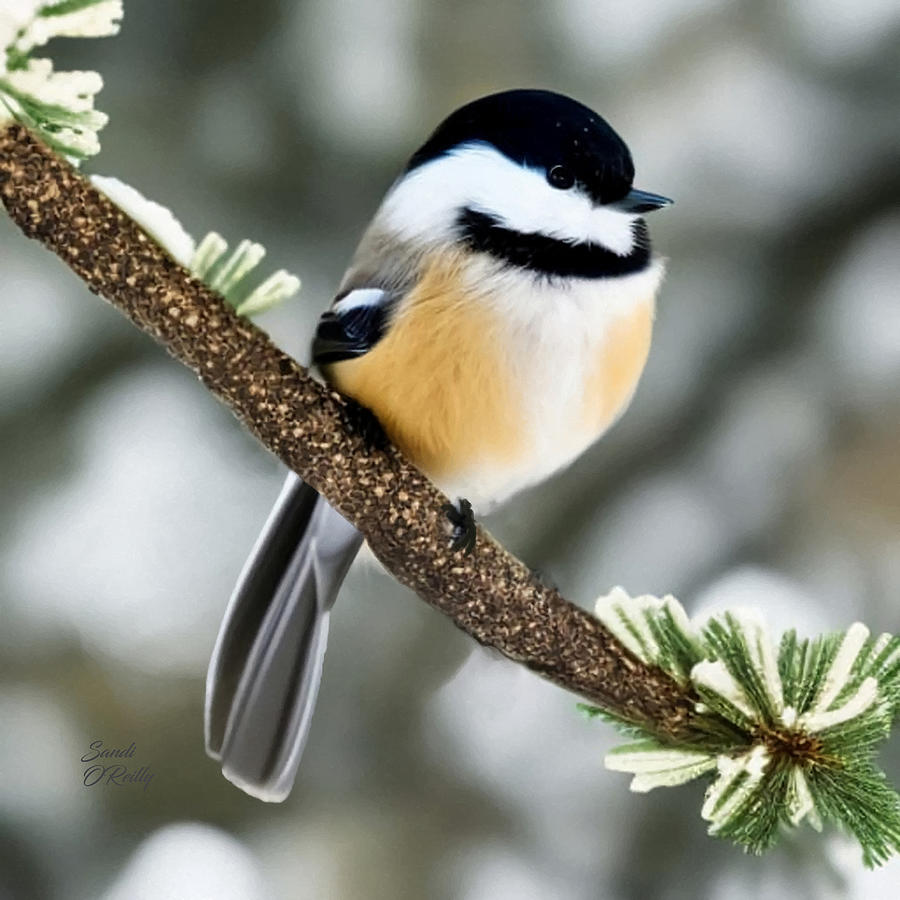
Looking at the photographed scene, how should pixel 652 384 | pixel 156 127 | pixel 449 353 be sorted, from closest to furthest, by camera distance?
pixel 449 353 → pixel 156 127 → pixel 652 384

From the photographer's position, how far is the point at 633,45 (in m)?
0.66

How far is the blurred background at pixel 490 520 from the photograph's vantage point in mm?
648

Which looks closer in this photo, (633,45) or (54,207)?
(54,207)

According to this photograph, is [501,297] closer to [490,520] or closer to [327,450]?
[327,450]

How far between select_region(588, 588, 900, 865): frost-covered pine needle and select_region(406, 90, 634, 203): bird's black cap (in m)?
0.21

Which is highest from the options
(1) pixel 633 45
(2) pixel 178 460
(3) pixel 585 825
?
(1) pixel 633 45

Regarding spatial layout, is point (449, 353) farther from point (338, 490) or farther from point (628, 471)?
point (628, 471)

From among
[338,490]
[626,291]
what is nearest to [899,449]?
[626,291]

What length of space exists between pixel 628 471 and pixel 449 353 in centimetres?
29

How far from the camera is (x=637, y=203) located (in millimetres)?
486

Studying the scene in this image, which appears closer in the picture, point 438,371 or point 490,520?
point 438,371
